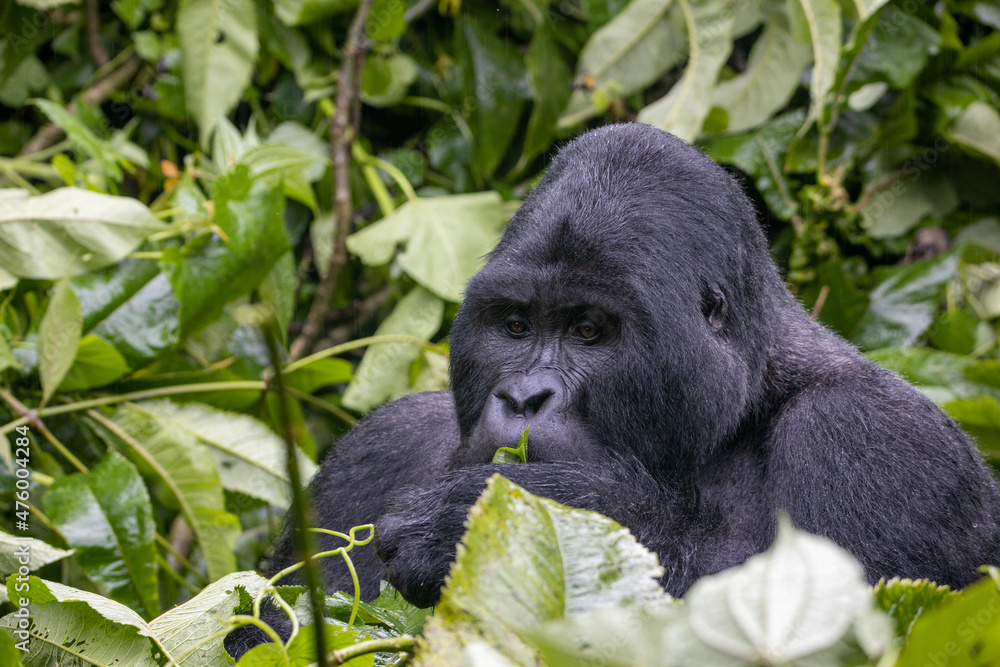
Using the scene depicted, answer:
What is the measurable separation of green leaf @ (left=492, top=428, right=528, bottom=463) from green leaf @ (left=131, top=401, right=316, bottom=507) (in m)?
1.61

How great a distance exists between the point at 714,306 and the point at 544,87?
288 centimetres

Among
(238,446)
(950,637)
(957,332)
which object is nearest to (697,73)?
(957,332)

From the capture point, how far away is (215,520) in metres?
3.53

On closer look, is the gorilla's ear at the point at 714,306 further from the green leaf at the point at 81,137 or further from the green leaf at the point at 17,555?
the green leaf at the point at 81,137

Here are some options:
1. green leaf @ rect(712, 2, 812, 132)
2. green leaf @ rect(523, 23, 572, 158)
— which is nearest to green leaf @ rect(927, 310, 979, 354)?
green leaf @ rect(712, 2, 812, 132)

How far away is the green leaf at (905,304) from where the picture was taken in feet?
14.4

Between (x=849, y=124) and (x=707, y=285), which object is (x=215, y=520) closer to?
(x=707, y=285)

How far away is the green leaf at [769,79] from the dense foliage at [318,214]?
0.7 inches

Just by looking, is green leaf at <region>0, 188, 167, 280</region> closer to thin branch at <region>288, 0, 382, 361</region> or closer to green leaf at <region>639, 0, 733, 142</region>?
thin branch at <region>288, 0, 382, 361</region>

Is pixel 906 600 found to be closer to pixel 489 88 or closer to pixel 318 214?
pixel 318 214

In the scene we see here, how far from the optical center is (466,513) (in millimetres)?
2039

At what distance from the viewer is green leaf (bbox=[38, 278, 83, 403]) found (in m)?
3.33

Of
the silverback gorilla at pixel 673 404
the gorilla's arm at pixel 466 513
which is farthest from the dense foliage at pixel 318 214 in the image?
the silverback gorilla at pixel 673 404

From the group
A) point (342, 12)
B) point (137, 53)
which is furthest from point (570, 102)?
point (137, 53)
